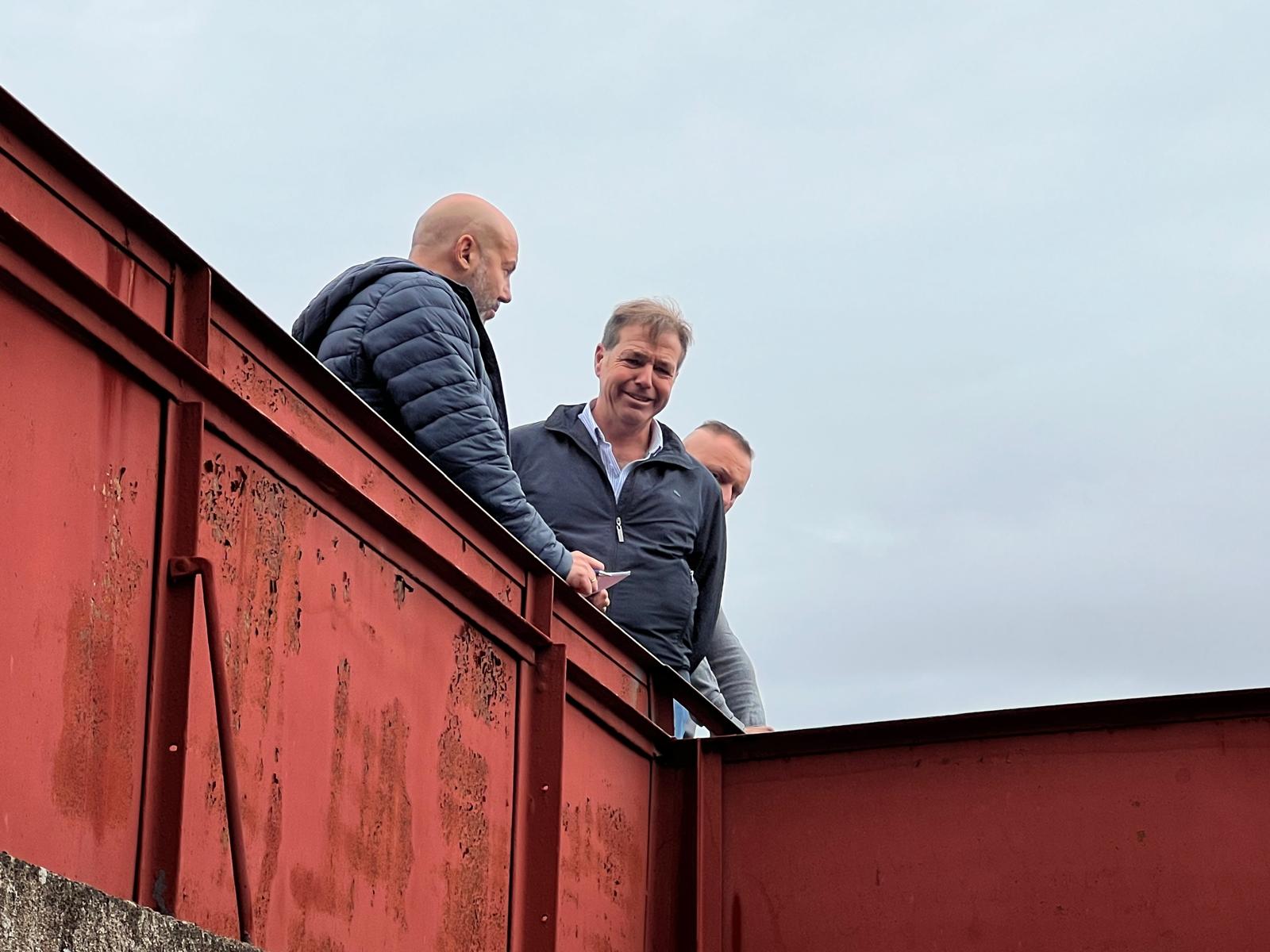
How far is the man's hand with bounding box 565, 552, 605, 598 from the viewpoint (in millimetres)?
5980

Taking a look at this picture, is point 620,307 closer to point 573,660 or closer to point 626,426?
point 626,426

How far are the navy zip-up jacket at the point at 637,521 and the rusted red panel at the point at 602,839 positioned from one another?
1.47ft

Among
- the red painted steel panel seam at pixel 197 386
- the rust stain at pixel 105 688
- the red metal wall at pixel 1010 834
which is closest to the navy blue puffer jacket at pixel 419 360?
the red painted steel panel seam at pixel 197 386

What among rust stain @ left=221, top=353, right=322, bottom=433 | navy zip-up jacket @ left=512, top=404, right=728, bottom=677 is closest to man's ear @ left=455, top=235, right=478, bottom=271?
navy zip-up jacket @ left=512, top=404, right=728, bottom=677

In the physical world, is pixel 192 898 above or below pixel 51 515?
below

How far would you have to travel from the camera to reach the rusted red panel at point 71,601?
11.5ft

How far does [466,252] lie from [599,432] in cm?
102

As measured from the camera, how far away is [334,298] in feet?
18.1

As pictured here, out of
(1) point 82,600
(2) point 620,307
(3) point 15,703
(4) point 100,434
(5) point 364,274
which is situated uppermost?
(2) point 620,307

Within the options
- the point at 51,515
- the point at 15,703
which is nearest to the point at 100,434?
the point at 51,515

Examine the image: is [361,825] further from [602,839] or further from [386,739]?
[602,839]

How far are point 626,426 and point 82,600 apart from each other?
11.2 ft

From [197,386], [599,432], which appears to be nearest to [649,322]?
[599,432]

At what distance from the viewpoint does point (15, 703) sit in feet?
11.4
